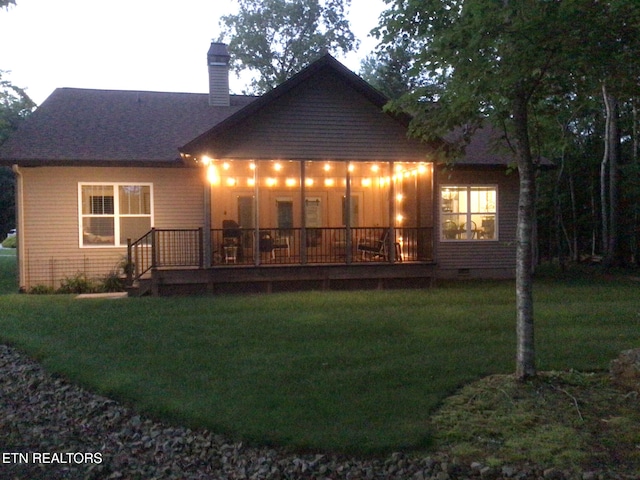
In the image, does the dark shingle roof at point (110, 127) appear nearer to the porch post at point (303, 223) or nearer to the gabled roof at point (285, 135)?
the gabled roof at point (285, 135)

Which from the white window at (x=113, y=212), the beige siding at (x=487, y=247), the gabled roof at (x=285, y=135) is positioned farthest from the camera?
the beige siding at (x=487, y=247)

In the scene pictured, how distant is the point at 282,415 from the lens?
6.46 metres

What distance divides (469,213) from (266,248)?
6.06m

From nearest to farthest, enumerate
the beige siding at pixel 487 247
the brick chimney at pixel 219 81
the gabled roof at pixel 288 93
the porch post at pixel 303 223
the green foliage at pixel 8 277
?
the gabled roof at pixel 288 93 < the porch post at pixel 303 223 < the green foliage at pixel 8 277 < the beige siding at pixel 487 247 < the brick chimney at pixel 219 81

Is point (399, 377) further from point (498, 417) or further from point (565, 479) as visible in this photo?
point (565, 479)

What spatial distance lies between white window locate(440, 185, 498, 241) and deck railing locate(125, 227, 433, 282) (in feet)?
5.53

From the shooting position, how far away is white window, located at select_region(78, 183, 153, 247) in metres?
16.6

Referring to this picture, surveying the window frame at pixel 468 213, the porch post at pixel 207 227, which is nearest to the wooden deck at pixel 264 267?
the porch post at pixel 207 227

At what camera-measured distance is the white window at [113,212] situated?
653 inches

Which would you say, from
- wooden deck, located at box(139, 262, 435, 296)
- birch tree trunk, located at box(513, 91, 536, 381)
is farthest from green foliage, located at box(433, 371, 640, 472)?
wooden deck, located at box(139, 262, 435, 296)

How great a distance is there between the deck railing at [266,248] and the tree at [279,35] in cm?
2576

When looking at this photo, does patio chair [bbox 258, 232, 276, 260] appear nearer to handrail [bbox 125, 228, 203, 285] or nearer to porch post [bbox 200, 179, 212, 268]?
porch post [bbox 200, 179, 212, 268]

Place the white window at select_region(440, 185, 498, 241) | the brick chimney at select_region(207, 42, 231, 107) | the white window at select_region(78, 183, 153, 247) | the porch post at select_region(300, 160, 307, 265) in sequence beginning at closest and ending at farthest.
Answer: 1. the porch post at select_region(300, 160, 307, 265)
2. the white window at select_region(78, 183, 153, 247)
3. the white window at select_region(440, 185, 498, 241)
4. the brick chimney at select_region(207, 42, 231, 107)

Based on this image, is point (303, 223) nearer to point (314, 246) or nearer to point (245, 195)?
point (314, 246)
